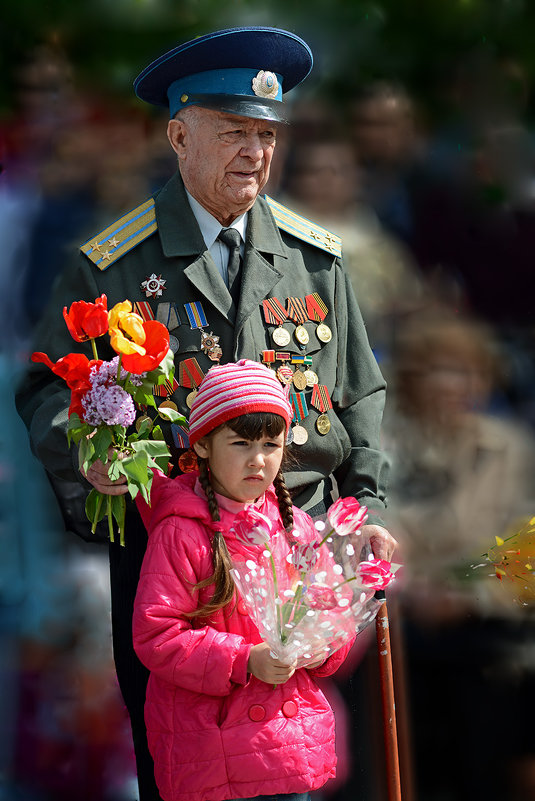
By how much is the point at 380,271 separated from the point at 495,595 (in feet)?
4.17

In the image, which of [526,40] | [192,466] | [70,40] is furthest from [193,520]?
[526,40]

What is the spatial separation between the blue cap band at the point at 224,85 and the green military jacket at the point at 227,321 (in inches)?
10.0

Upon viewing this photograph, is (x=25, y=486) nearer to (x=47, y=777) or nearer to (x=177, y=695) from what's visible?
(x=47, y=777)

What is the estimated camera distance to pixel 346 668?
3.83 m

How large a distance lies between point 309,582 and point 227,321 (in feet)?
2.76

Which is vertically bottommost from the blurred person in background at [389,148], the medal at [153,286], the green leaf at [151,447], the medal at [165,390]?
the green leaf at [151,447]

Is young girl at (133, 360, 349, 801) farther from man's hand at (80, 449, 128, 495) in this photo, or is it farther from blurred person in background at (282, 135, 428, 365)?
blurred person in background at (282, 135, 428, 365)

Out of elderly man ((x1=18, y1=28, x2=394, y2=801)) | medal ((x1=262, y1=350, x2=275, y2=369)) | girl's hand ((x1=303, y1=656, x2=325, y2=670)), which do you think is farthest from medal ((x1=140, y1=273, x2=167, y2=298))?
girl's hand ((x1=303, y1=656, x2=325, y2=670))

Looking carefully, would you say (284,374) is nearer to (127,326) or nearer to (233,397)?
(233,397)

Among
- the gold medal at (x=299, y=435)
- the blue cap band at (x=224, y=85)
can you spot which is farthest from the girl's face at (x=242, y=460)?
the blue cap band at (x=224, y=85)

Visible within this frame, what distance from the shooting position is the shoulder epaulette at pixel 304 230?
11.8 feet

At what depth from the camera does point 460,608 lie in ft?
15.0

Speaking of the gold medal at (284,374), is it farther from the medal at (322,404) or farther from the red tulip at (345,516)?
the red tulip at (345,516)

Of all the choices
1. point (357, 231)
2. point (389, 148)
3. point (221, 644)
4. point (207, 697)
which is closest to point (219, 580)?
point (221, 644)
